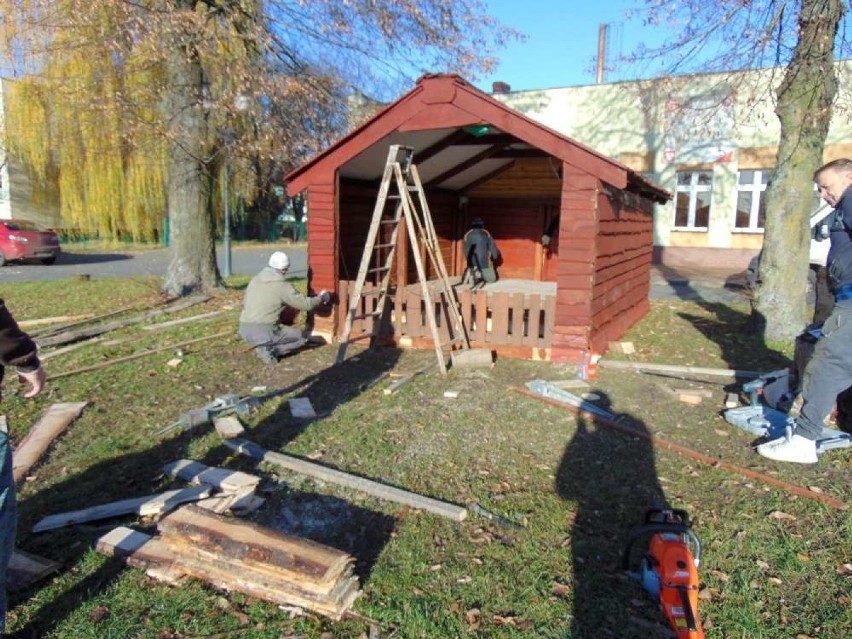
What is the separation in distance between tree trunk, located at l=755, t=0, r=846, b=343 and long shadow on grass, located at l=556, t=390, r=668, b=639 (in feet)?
17.0

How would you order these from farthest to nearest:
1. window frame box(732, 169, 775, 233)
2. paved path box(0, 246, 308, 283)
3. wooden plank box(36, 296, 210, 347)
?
window frame box(732, 169, 775, 233) → paved path box(0, 246, 308, 283) → wooden plank box(36, 296, 210, 347)

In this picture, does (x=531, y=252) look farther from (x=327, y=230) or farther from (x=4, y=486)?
(x=4, y=486)

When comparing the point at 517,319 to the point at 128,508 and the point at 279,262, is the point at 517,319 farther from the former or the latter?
the point at 128,508

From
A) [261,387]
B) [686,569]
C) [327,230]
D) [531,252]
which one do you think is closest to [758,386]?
[686,569]

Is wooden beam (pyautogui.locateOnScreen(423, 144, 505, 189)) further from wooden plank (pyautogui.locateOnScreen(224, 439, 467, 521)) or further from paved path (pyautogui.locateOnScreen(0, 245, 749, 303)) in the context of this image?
wooden plank (pyautogui.locateOnScreen(224, 439, 467, 521))

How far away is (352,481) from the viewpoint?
14.8ft

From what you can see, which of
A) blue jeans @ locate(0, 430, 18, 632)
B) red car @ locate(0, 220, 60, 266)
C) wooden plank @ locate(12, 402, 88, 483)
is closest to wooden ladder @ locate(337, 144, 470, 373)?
wooden plank @ locate(12, 402, 88, 483)

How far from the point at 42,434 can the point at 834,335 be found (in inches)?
250

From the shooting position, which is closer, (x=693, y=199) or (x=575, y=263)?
(x=575, y=263)

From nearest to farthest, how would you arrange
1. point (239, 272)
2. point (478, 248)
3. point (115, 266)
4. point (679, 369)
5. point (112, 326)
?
point (679, 369) < point (112, 326) < point (478, 248) < point (239, 272) < point (115, 266)

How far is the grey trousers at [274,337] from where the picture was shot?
8078 mm

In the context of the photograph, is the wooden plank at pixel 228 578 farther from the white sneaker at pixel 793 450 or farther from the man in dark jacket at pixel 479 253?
the man in dark jacket at pixel 479 253

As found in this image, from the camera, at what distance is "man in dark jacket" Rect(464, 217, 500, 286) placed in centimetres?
1323

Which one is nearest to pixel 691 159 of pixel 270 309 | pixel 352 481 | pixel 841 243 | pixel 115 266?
pixel 270 309
